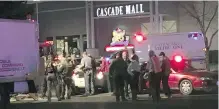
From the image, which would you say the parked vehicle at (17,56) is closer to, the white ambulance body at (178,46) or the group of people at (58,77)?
the group of people at (58,77)

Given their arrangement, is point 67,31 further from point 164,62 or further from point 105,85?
point 164,62

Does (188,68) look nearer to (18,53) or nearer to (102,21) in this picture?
(18,53)

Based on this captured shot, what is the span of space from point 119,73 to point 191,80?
Result: 10.3ft

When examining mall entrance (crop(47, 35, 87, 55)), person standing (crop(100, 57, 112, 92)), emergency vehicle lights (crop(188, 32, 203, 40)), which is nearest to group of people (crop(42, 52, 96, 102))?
person standing (crop(100, 57, 112, 92))

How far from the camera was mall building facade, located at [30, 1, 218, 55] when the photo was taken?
86.6ft

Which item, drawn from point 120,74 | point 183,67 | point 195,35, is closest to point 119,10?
point 195,35

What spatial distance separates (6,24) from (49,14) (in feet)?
55.1

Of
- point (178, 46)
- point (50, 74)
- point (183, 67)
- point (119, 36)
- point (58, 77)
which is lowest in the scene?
point (58, 77)

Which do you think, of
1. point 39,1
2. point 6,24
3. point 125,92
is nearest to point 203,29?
point 125,92

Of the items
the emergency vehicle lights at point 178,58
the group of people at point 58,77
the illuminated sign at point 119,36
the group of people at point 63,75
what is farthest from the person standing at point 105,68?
the illuminated sign at point 119,36

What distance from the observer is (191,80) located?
1752cm

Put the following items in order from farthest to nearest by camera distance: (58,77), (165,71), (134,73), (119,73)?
(58,77)
(134,73)
(165,71)
(119,73)

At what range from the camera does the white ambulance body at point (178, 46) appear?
65.3 ft

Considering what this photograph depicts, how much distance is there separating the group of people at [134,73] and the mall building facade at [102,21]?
9662mm
